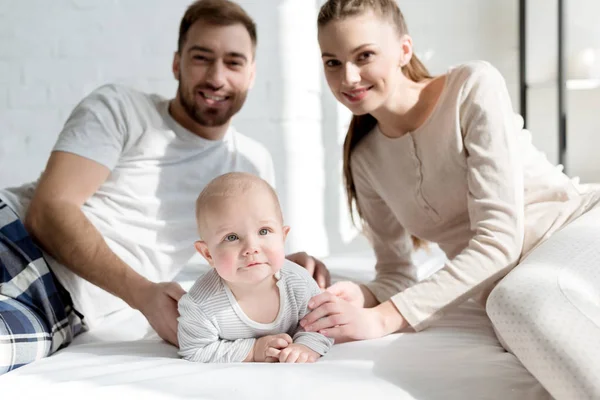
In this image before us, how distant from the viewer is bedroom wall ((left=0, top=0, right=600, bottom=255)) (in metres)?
2.81

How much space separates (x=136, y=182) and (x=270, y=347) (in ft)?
2.55

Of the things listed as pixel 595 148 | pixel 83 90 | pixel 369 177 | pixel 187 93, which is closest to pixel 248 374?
pixel 369 177

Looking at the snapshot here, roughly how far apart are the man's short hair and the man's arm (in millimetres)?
574

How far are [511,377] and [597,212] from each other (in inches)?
20.6

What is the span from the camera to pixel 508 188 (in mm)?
1570

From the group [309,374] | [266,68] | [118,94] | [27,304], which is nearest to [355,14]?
[118,94]

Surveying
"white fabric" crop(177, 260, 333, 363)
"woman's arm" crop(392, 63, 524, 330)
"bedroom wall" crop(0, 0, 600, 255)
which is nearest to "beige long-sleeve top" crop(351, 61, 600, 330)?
"woman's arm" crop(392, 63, 524, 330)

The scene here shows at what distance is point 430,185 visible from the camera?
1.78 meters

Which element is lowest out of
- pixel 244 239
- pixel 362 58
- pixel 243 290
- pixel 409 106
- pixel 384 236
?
pixel 384 236

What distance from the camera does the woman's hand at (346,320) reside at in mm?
1436

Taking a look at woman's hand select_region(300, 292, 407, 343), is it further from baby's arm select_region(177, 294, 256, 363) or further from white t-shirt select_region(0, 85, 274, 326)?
white t-shirt select_region(0, 85, 274, 326)

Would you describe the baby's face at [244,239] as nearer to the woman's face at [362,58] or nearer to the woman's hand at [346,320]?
the woman's hand at [346,320]

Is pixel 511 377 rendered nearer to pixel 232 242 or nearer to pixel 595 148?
pixel 232 242

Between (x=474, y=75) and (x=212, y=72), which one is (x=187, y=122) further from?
(x=474, y=75)
